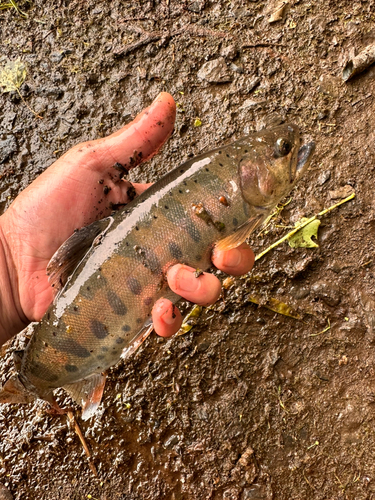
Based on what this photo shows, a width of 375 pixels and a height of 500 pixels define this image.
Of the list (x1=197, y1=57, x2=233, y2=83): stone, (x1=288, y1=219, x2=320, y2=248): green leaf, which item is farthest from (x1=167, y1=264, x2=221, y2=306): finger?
(x1=197, y1=57, x2=233, y2=83): stone

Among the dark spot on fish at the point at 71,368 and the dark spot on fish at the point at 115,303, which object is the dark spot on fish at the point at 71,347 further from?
the dark spot on fish at the point at 115,303

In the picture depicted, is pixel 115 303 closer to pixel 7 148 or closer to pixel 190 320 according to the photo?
pixel 190 320

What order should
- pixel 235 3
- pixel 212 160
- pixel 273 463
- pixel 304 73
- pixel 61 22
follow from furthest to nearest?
pixel 61 22, pixel 235 3, pixel 304 73, pixel 273 463, pixel 212 160

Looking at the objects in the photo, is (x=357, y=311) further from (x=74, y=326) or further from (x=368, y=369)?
(x=74, y=326)

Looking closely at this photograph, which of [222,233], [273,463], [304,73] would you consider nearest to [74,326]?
[222,233]

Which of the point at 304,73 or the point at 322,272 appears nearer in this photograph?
the point at 322,272

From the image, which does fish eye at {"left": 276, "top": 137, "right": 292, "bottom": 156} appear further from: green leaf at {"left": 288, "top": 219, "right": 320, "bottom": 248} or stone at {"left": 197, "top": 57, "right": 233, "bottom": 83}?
stone at {"left": 197, "top": 57, "right": 233, "bottom": 83}

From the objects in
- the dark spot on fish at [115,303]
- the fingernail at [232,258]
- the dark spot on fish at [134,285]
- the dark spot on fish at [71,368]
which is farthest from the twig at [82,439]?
the fingernail at [232,258]
